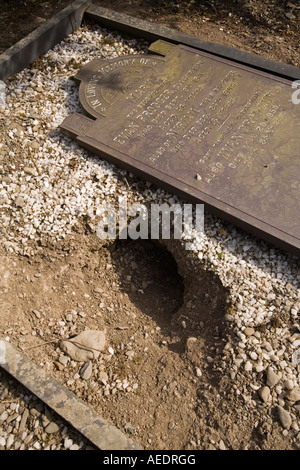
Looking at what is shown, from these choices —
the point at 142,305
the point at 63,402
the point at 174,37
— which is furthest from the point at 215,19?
the point at 63,402

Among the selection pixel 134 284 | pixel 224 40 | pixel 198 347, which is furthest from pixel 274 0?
pixel 198 347

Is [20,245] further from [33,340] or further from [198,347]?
[198,347]

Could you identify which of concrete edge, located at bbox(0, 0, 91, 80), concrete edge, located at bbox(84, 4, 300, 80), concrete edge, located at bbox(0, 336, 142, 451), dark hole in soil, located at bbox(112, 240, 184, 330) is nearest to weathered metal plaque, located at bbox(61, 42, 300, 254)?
concrete edge, located at bbox(84, 4, 300, 80)

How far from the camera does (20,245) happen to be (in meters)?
3.42

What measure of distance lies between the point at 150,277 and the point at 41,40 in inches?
123

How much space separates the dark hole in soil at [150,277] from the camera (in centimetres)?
332

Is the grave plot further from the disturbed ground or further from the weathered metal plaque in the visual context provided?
the disturbed ground

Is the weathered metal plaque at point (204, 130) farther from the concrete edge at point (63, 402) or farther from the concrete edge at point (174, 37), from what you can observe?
the concrete edge at point (63, 402)

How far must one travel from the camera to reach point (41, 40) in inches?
178

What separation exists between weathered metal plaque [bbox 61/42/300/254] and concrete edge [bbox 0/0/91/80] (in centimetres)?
80

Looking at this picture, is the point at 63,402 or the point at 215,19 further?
the point at 215,19

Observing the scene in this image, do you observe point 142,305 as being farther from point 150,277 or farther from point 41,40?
point 41,40

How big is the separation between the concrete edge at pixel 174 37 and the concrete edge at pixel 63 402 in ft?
11.7

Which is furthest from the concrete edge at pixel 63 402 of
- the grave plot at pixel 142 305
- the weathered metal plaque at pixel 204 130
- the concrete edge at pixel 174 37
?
the concrete edge at pixel 174 37
